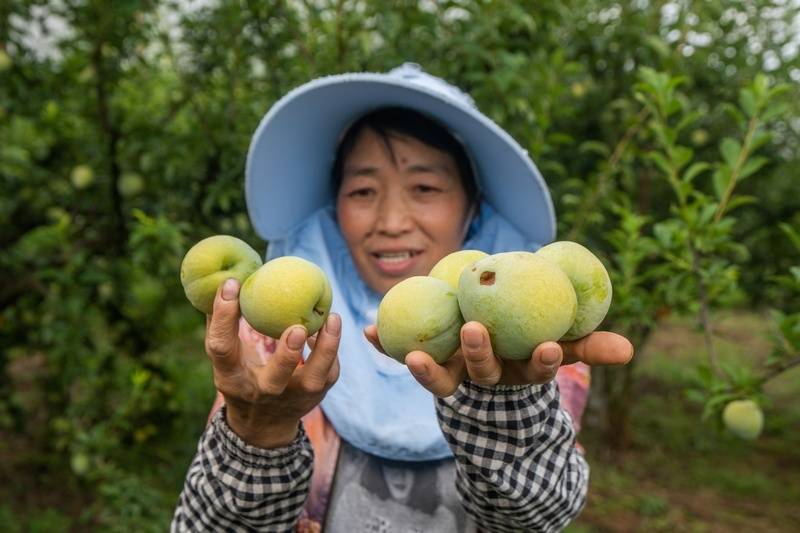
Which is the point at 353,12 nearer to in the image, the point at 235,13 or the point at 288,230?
the point at 235,13

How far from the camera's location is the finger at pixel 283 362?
96cm

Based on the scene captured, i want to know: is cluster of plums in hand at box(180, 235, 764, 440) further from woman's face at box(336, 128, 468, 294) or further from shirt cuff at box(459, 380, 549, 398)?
woman's face at box(336, 128, 468, 294)

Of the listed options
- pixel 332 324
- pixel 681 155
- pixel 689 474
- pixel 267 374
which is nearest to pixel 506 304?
pixel 332 324

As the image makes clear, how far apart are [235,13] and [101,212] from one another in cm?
98

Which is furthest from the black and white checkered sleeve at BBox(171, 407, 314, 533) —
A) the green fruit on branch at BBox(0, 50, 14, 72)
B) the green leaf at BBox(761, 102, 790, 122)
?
the green fruit on branch at BBox(0, 50, 14, 72)

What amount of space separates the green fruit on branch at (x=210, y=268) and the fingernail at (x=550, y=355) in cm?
52

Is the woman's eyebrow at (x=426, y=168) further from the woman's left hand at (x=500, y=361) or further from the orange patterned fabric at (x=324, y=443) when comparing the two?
the woman's left hand at (x=500, y=361)

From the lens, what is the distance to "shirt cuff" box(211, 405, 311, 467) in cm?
116

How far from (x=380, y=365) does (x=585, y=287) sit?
64 cm

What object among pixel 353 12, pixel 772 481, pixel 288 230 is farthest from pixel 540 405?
pixel 772 481

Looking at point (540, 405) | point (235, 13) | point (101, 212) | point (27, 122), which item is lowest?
point (540, 405)

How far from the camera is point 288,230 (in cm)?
172

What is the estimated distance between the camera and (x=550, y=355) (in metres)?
0.84

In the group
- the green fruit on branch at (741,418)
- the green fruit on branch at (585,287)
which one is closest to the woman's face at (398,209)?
the green fruit on branch at (585,287)
